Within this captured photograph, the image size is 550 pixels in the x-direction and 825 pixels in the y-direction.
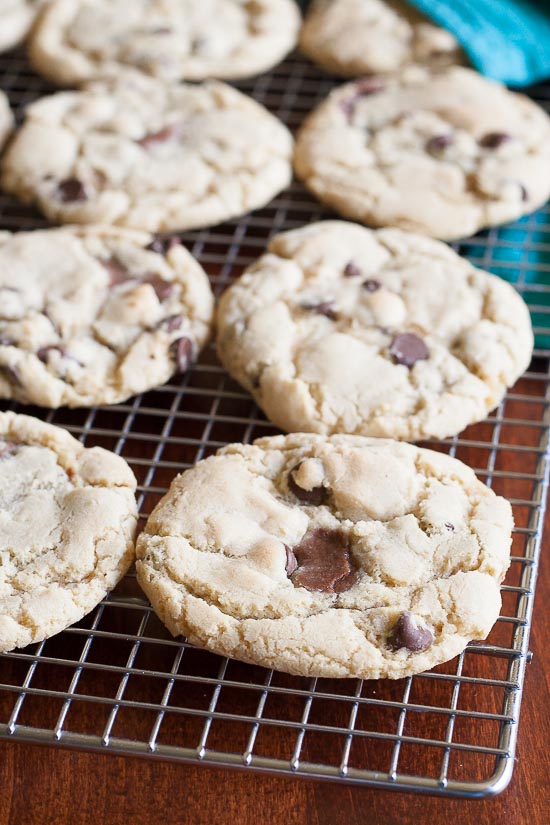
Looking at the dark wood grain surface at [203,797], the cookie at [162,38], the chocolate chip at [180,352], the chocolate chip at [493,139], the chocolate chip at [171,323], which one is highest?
the chocolate chip at [493,139]

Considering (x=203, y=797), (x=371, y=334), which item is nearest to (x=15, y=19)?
(x=371, y=334)

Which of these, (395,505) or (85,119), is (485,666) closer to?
(395,505)

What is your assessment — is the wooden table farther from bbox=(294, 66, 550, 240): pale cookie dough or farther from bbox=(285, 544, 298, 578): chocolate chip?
bbox=(294, 66, 550, 240): pale cookie dough

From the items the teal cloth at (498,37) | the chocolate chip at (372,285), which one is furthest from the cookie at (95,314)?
the teal cloth at (498,37)

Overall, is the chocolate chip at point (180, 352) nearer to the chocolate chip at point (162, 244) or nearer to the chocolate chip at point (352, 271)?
the chocolate chip at point (162, 244)

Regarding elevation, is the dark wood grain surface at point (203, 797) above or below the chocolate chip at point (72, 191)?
below

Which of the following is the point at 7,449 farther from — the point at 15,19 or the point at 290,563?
the point at 15,19
